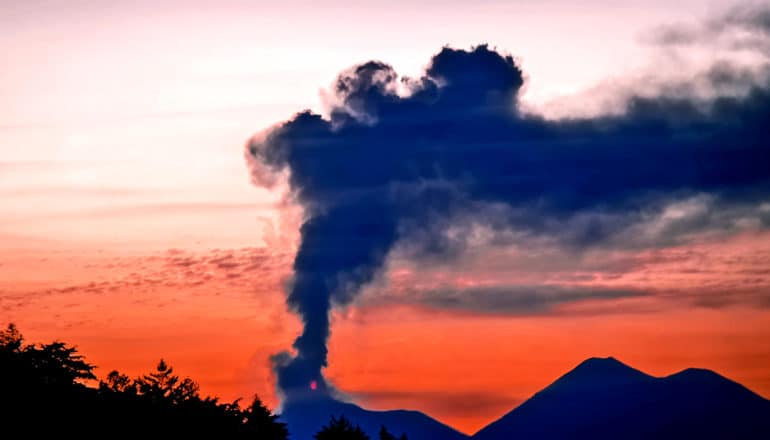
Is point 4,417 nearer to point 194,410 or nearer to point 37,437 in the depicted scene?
point 37,437

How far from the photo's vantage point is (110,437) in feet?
252

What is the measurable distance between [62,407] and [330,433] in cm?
3484

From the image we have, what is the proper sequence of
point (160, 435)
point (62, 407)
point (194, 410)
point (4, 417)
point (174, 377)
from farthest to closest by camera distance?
1. point (174, 377)
2. point (194, 410)
3. point (160, 435)
4. point (62, 407)
5. point (4, 417)

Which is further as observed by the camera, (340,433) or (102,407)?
(340,433)

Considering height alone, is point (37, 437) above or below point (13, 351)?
below

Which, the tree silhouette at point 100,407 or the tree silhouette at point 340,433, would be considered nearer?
the tree silhouette at point 100,407

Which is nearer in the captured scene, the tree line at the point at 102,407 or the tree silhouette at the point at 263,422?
the tree line at the point at 102,407

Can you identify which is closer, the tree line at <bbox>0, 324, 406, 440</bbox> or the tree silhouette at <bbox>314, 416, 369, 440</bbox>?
the tree line at <bbox>0, 324, 406, 440</bbox>

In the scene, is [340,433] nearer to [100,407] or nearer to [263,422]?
[263,422]

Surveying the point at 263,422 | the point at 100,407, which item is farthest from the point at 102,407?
the point at 263,422

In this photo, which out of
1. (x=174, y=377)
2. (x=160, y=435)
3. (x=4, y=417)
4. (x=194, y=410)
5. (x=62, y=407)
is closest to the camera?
(x=4, y=417)

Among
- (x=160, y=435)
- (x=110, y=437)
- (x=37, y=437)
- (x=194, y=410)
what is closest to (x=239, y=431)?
(x=194, y=410)

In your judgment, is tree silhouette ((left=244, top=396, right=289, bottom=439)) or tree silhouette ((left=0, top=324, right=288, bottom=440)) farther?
tree silhouette ((left=244, top=396, right=289, bottom=439))

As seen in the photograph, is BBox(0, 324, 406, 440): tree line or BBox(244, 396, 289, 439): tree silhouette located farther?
BBox(244, 396, 289, 439): tree silhouette
